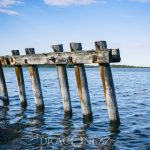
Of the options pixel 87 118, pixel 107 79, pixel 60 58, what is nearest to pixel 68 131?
pixel 87 118

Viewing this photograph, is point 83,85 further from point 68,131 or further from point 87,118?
point 68,131

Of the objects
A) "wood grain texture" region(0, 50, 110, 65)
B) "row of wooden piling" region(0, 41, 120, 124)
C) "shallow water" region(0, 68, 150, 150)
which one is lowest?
"shallow water" region(0, 68, 150, 150)

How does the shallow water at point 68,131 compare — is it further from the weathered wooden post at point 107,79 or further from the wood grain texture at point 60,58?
the wood grain texture at point 60,58

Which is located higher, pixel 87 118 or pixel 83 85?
pixel 83 85

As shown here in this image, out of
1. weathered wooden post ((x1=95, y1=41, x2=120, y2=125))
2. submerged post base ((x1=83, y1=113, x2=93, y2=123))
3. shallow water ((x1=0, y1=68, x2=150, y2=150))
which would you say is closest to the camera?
shallow water ((x1=0, y1=68, x2=150, y2=150))

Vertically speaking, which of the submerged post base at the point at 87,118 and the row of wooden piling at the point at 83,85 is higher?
the row of wooden piling at the point at 83,85

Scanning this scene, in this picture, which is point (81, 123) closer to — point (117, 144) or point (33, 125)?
point (33, 125)

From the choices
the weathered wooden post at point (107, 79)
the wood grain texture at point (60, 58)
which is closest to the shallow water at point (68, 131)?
the weathered wooden post at point (107, 79)

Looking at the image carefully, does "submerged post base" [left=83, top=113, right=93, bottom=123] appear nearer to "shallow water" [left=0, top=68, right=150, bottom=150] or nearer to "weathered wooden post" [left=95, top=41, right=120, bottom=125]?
"shallow water" [left=0, top=68, right=150, bottom=150]

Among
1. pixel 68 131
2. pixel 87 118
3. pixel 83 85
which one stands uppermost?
pixel 83 85

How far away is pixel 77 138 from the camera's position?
9797 millimetres

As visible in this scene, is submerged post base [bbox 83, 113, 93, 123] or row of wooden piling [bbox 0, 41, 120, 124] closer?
row of wooden piling [bbox 0, 41, 120, 124]

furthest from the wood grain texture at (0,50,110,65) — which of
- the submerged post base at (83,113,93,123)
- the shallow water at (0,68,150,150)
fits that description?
the shallow water at (0,68,150,150)

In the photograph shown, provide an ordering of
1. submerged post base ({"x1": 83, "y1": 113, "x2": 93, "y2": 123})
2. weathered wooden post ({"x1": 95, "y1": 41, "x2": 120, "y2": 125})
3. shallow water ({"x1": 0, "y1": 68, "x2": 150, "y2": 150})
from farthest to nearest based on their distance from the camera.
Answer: submerged post base ({"x1": 83, "y1": 113, "x2": 93, "y2": 123}), weathered wooden post ({"x1": 95, "y1": 41, "x2": 120, "y2": 125}), shallow water ({"x1": 0, "y1": 68, "x2": 150, "y2": 150})
